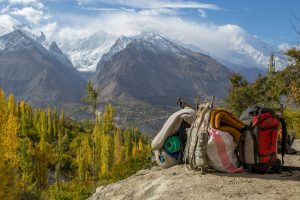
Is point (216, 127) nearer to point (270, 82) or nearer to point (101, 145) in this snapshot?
point (270, 82)

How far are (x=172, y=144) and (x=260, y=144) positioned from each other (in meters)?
2.28

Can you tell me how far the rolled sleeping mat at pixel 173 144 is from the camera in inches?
416

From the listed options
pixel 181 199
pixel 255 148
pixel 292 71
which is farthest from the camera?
pixel 292 71

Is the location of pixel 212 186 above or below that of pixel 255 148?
below

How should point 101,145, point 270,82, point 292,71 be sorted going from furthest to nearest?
point 101,145
point 270,82
point 292,71

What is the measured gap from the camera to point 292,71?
1365 cm

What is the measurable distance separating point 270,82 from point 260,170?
25.1 m

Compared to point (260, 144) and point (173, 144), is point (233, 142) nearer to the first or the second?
point (260, 144)

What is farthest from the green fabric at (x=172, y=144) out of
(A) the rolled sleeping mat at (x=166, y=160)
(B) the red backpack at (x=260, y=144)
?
(B) the red backpack at (x=260, y=144)

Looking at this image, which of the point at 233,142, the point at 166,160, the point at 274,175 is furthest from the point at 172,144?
the point at 274,175

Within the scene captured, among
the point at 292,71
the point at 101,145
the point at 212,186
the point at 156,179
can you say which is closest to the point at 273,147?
the point at 212,186

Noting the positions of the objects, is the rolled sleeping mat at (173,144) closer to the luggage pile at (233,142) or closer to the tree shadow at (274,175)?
the luggage pile at (233,142)

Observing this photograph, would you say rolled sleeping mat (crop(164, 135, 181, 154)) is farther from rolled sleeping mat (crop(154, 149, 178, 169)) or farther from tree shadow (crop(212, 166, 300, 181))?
tree shadow (crop(212, 166, 300, 181))

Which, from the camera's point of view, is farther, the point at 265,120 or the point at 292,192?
the point at 265,120
